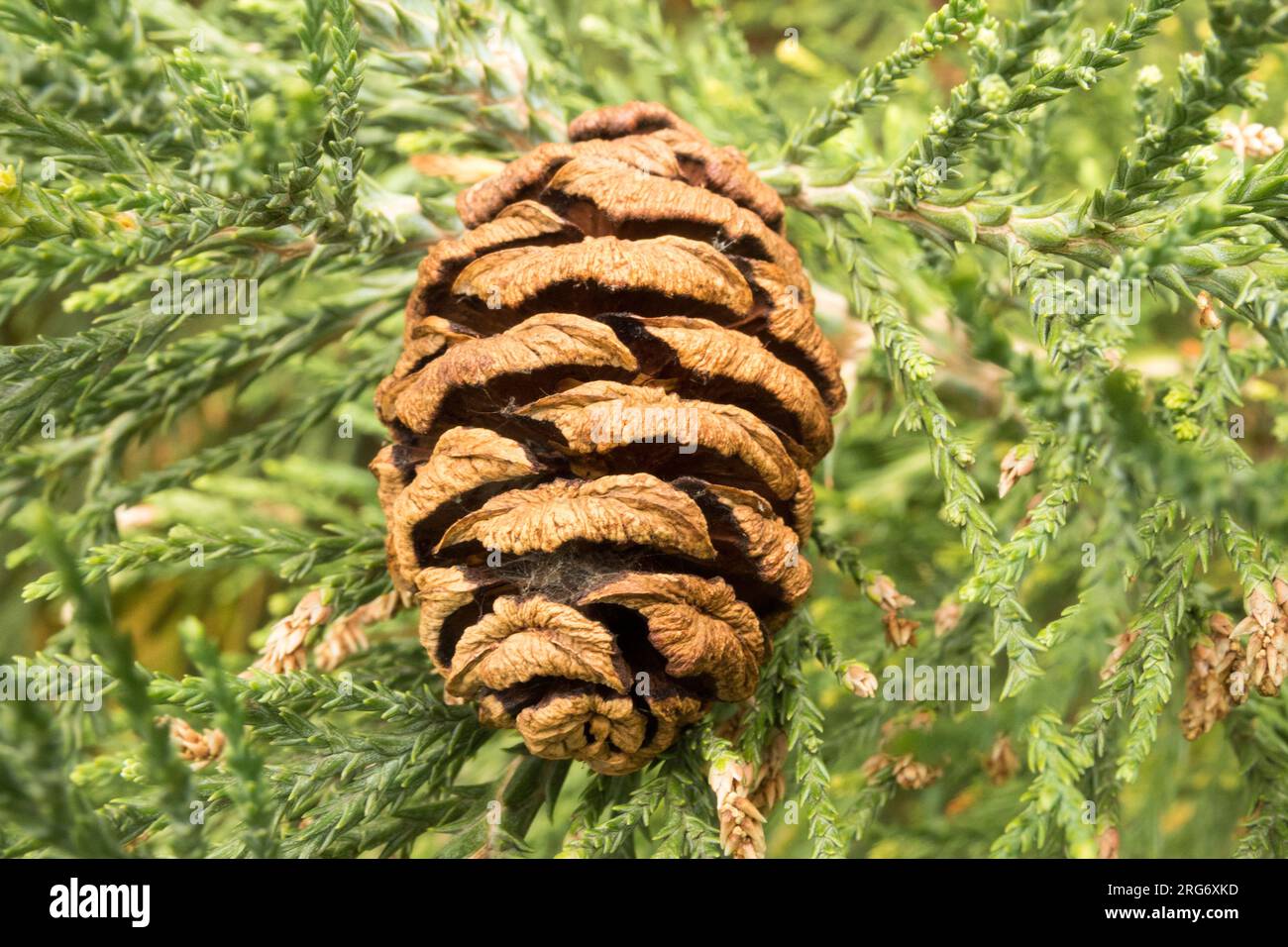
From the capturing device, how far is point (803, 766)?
134 cm

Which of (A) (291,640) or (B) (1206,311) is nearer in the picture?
(B) (1206,311)

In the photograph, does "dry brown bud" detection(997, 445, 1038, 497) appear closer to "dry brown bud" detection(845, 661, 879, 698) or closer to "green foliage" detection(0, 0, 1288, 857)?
"green foliage" detection(0, 0, 1288, 857)

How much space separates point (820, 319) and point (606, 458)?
1084 millimetres

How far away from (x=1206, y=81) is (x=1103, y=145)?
5.46ft

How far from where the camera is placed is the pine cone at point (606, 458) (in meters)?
1.22

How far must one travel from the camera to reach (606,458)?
49.9 inches
